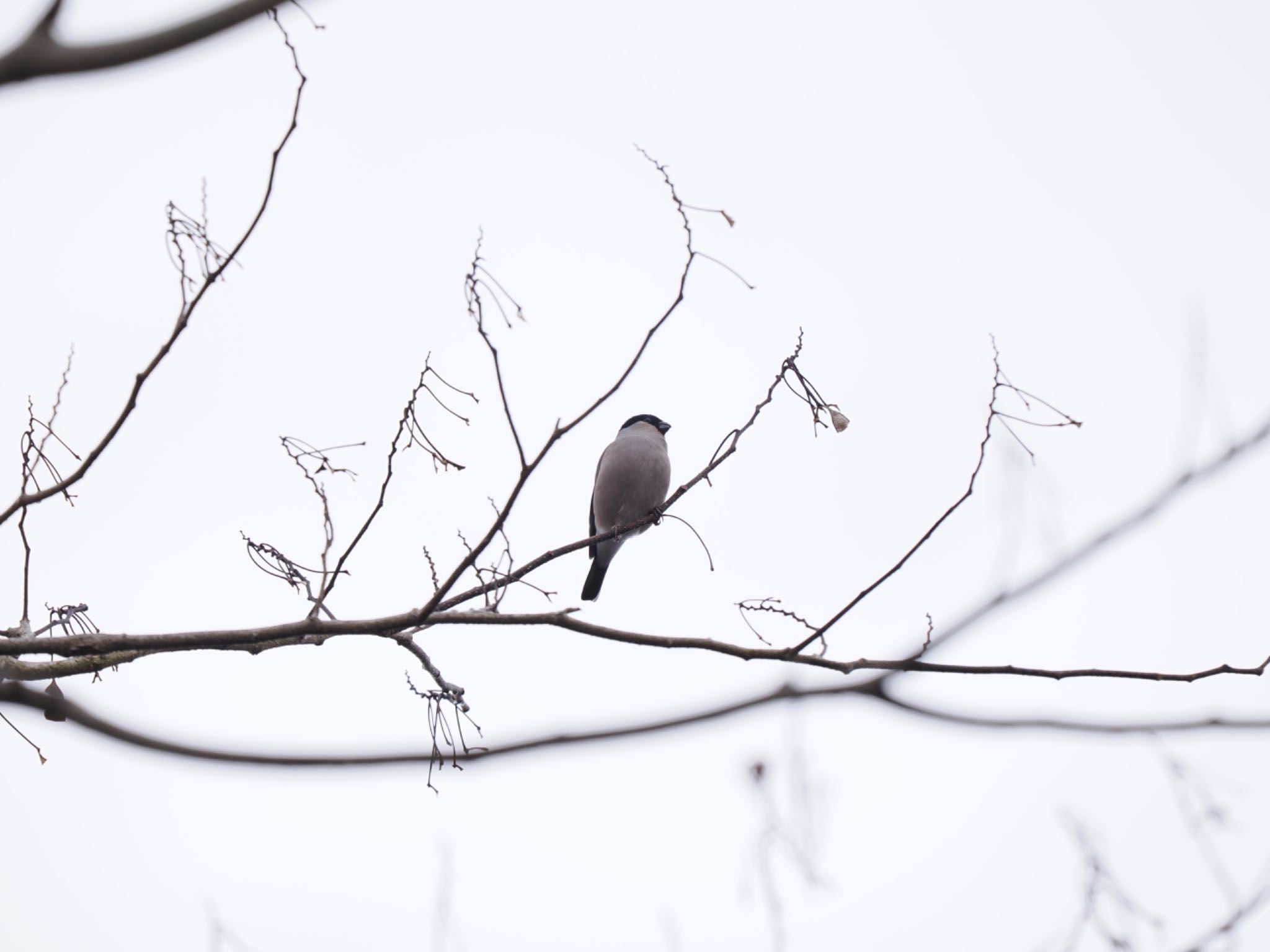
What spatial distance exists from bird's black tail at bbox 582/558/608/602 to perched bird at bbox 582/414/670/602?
6.7 inches

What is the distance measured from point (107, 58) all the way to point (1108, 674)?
1.70 metres

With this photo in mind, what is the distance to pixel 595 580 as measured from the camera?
7.47m

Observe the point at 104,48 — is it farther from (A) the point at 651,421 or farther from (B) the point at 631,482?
(A) the point at 651,421

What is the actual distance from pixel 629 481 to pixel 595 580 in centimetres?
92

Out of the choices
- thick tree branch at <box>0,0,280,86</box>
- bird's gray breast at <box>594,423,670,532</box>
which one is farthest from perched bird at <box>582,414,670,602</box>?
thick tree branch at <box>0,0,280,86</box>

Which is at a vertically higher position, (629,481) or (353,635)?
(629,481)

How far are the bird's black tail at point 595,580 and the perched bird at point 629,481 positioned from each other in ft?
0.56

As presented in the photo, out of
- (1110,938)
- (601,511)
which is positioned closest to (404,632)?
(1110,938)

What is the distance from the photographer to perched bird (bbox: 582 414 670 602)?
6801 mm

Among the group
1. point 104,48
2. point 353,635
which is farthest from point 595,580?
point 104,48

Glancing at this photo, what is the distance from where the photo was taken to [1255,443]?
138 cm

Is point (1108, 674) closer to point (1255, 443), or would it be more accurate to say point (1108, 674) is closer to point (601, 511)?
point (1255, 443)

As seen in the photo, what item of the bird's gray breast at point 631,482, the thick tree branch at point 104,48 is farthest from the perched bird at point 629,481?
the thick tree branch at point 104,48

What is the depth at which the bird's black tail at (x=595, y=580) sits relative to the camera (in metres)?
7.46
